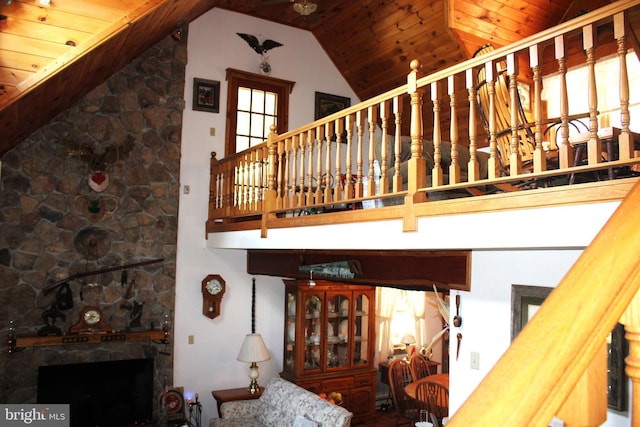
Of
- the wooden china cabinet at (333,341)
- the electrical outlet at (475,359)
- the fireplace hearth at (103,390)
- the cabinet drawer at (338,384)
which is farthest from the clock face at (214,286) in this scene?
the electrical outlet at (475,359)

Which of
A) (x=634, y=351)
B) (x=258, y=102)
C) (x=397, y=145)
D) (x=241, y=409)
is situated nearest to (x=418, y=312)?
(x=241, y=409)

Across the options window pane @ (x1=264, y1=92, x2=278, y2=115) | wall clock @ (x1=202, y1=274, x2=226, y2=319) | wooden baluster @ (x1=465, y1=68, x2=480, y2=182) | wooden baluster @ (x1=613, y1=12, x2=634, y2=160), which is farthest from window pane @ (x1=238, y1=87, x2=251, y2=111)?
wooden baluster @ (x1=613, y1=12, x2=634, y2=160)

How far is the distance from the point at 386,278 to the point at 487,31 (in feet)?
11.0

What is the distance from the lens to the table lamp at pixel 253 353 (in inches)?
249

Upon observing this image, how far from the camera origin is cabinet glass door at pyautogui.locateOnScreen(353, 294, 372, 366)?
24.4 feet

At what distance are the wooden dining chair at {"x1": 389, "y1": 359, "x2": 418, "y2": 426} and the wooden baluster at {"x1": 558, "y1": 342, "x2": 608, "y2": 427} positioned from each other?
6.31m

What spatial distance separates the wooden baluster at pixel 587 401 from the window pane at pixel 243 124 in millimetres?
6729

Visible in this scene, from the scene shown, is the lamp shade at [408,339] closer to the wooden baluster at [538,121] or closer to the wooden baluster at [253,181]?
the wooden baluster at [253,181]

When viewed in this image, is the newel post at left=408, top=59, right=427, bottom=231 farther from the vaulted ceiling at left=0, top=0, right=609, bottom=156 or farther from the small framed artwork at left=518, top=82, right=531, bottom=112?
the small framed artwork at left=518, top=82, right=531, bottom=112

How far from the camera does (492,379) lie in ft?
2.12

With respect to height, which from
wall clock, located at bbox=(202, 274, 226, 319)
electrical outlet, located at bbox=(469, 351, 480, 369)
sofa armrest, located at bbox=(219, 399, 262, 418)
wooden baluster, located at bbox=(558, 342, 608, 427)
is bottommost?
sofa armrest, located at bbox=(219, 399, 262, 418)

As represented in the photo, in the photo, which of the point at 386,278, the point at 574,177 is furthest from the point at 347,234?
the point at 574,177

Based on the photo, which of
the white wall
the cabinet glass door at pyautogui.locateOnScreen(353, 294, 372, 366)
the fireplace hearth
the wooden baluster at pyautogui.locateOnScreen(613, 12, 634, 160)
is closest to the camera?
the wooden baluster at pyautogui.locateOnScreen(613, 12, 634, 160)

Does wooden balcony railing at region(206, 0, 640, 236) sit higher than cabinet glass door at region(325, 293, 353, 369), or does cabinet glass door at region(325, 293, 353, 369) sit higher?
wooden balcony railing at region(206, 0, 640, 236)
